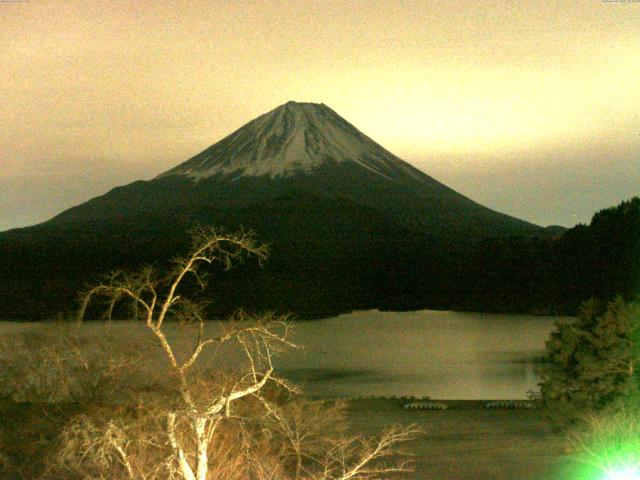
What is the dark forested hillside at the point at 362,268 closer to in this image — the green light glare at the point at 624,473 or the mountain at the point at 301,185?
the mountain at the point at 301,185

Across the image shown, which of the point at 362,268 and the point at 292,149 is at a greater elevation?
the point at 292,149

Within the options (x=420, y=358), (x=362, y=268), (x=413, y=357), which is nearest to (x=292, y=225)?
(x=362, y=268)

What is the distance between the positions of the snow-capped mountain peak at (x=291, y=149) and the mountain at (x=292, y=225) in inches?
5.2

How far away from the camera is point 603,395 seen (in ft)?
39.7

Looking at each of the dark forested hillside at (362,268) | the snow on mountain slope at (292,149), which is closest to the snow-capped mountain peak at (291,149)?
the snow on mountain slope at (292,149)

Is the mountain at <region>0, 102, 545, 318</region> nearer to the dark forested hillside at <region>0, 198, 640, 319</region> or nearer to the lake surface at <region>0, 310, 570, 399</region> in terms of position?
the dark forested hillside at <region>0, 198, 640, 319</region>

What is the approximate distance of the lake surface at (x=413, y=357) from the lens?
25219mm

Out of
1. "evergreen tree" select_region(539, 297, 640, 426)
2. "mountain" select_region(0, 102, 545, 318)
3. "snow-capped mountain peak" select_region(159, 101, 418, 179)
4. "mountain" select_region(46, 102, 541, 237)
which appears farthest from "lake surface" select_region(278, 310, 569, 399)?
"snow-capped mountain peak" select_region(159, 101, 418, 179)

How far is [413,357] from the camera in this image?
1358 inches

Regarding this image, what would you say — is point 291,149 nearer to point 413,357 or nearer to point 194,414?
point 413,357

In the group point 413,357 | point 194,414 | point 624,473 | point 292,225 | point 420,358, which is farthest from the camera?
point 292,225

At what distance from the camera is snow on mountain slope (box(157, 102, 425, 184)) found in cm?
10100

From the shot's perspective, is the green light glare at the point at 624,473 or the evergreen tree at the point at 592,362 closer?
the green light glare at the point at 624,473

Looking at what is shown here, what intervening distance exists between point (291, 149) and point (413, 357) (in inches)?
2724
